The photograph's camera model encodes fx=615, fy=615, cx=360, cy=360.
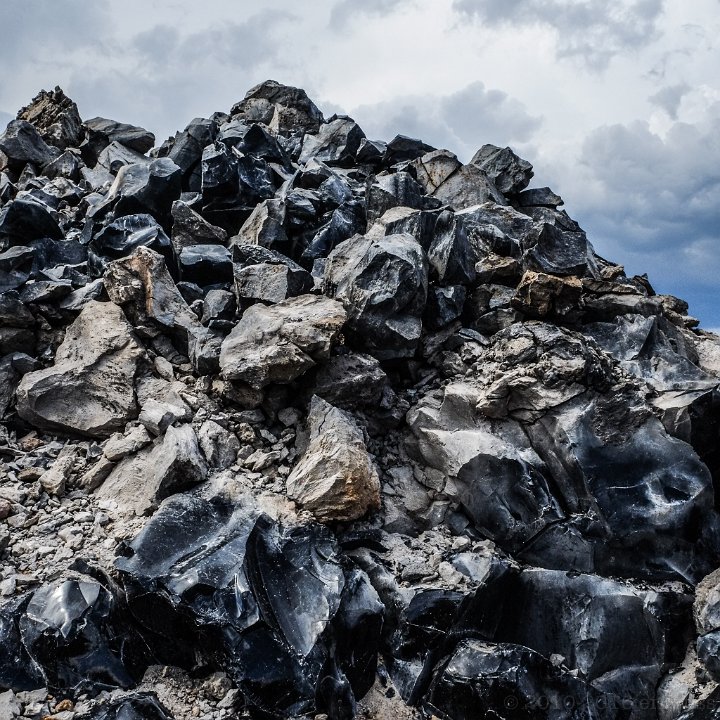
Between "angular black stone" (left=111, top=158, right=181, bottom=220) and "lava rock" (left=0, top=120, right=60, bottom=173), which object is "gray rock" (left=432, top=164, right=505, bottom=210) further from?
"lava rock" (left=0, top=120, right=60, bottom=173)

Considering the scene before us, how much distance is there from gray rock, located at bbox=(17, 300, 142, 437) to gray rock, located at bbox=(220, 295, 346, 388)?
140cm

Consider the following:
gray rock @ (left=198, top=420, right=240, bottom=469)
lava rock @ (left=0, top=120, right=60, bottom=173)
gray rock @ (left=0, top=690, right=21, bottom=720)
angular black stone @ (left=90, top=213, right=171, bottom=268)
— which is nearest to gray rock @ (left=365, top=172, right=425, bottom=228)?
angular black stone @ (left=90, top=213, right=171, bottom=268)

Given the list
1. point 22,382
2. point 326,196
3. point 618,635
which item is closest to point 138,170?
point 326,196

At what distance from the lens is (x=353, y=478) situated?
608 cm

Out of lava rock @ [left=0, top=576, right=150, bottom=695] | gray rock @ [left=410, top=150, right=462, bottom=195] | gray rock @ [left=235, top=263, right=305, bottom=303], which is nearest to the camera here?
lava rock @ [left=0, top=576, right=150, bottom=695]

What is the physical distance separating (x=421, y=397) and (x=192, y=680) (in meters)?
3.92

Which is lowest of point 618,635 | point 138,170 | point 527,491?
point 618,635

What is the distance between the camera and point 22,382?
299 inches

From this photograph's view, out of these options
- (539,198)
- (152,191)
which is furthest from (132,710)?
(539,198)

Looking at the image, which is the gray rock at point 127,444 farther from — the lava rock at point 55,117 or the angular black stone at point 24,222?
the lava rock at point 55,117

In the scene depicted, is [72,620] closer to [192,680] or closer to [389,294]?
[192,680]

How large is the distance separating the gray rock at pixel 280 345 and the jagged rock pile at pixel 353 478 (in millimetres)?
30

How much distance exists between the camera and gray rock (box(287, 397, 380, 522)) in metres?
6.05

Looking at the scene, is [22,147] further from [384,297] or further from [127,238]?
[384,297]
